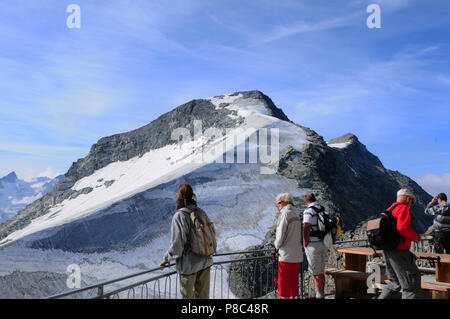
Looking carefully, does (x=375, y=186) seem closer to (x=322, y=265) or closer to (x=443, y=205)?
(x=443, y=205)

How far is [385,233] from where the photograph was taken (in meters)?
6.35

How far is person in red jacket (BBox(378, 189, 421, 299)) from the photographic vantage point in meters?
6.29

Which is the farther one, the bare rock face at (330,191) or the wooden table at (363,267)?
the bare rock face at (330,191)

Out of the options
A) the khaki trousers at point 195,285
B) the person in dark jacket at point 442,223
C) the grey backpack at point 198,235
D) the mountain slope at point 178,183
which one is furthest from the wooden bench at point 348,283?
the mountain slope at point 178,183

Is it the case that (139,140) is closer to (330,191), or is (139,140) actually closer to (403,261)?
(330,191)

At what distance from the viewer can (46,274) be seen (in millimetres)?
20203

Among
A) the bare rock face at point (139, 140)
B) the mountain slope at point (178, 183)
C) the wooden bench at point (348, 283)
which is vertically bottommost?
the wooden bench at point (348, 283)

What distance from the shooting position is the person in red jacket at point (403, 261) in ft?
20.6

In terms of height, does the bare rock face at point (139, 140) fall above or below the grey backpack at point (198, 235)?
above

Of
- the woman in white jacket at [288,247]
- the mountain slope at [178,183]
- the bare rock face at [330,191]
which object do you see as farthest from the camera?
the bare rock face at [330,191]

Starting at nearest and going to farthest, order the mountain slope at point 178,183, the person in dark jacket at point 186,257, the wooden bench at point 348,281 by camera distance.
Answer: the person in dark jacket at point 186,257
the wooden bench at point 348,281
the mountain slope at point 178,183

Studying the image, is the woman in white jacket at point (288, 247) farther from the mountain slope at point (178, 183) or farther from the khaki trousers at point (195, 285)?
the mountain slope at point (178, 183)

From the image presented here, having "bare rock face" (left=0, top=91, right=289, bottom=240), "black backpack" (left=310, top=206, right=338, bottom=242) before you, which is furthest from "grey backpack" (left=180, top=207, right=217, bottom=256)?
"bare rock face" (left=0, top=91, right=289, bottom=240)
